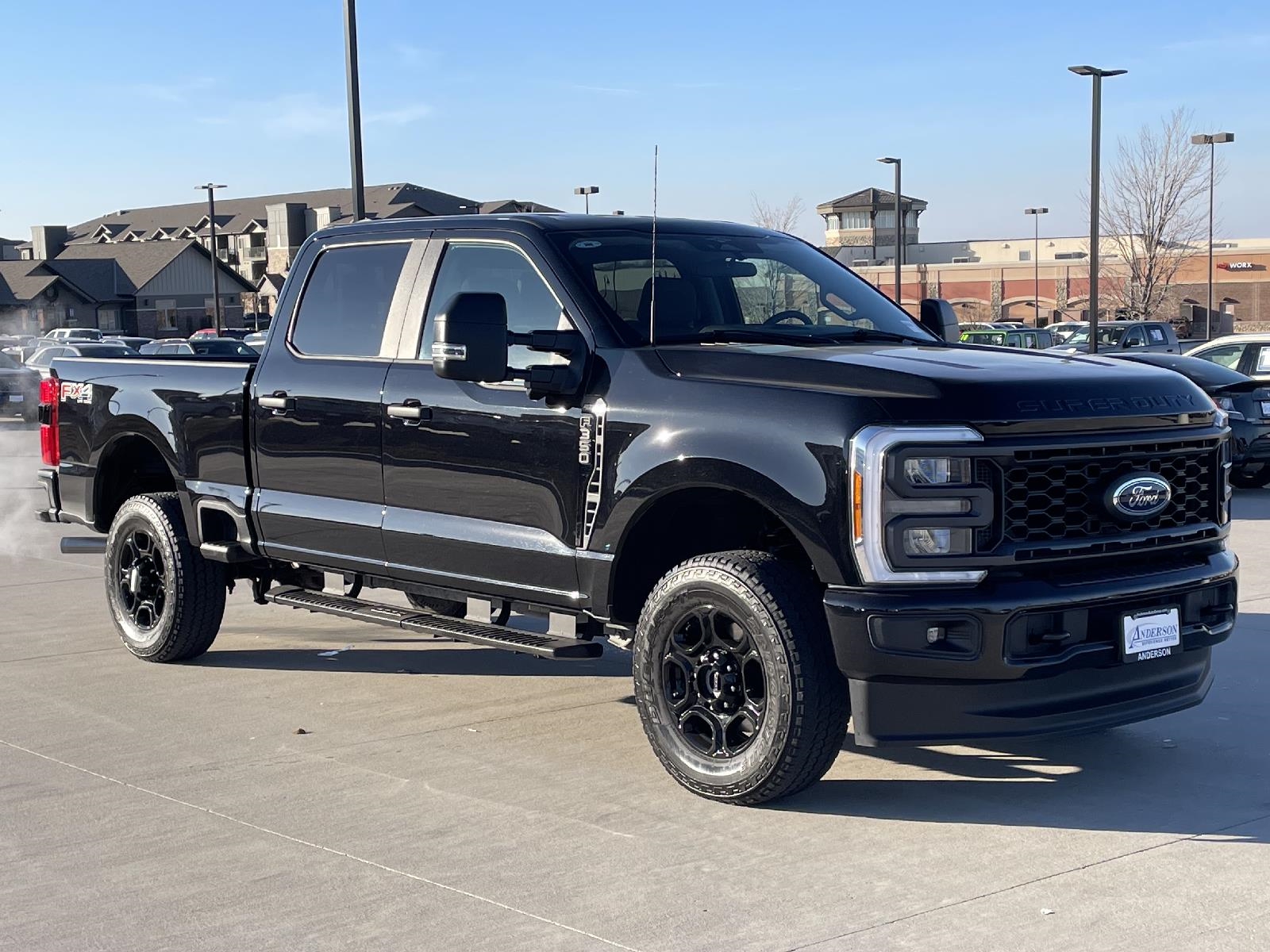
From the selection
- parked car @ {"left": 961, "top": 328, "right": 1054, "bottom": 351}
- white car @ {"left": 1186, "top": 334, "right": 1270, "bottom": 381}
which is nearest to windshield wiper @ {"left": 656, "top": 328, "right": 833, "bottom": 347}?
white car @ {"left": 1186, "top": 334, "right": 1270, "bottom": 381}

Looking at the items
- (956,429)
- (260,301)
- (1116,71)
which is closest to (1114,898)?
(956,429)

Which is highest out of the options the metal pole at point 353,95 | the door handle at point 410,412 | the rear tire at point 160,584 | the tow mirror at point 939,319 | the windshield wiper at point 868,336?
the metal pole at point 353,95

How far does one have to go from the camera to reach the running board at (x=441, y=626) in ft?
19.8

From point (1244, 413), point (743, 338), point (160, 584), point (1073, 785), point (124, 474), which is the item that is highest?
point (743, 338)

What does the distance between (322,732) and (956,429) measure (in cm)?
308

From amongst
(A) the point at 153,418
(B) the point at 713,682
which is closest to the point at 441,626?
(B) the point at 713,682

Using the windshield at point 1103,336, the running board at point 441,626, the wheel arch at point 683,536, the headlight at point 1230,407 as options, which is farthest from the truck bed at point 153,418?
the windshield at point 1103,336

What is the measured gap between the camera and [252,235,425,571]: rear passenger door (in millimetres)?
6762

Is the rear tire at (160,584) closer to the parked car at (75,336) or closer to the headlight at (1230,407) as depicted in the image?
the headlight at (1230,407)

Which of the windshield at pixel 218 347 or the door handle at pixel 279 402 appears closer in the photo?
the door handle at pixel 279 402

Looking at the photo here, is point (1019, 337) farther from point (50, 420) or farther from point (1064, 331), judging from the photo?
point (50, 420)

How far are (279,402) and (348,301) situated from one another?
562mm

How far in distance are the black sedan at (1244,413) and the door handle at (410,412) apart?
11.1 meters

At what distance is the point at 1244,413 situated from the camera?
16375 millimetres
